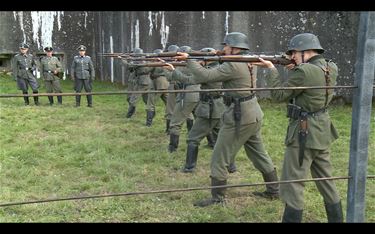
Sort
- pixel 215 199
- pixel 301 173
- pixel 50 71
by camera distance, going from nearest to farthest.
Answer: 1. pixel 301 173
2. pixel 215 199
3. pixel 50 71

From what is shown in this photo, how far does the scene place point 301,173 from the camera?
3736mm

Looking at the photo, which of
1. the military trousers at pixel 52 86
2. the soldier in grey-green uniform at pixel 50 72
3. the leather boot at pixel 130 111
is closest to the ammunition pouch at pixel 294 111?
the leather boot at pixel 130 111

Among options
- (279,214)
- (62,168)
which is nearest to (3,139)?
(62,168)

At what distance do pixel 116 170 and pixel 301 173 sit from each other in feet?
10.6

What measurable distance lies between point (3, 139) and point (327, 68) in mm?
6353

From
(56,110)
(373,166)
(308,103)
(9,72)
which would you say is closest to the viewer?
(308,103)

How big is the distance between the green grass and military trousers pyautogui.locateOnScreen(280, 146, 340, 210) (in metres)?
0.75

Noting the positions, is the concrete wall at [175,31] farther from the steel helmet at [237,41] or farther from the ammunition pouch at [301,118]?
the ammunition pouch at [301,118]

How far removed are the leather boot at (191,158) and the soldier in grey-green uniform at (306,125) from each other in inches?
93.3

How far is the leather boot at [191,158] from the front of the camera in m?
6.12

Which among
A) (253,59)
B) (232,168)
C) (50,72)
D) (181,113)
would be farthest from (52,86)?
(253,59)

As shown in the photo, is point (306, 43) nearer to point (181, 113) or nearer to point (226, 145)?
point (226, 145)
